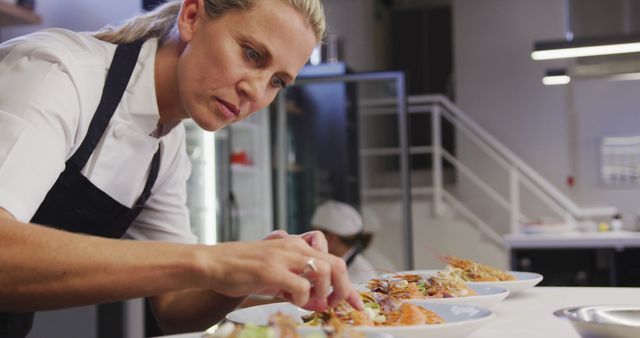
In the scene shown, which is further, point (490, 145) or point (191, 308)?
point (490, 145)

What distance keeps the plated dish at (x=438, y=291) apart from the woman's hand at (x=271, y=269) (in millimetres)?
303

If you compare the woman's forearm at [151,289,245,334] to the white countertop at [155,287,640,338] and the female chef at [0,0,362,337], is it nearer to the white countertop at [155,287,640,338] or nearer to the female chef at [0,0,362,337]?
the female chef at [0,0,362,337]

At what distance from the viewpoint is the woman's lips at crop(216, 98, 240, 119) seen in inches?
49.1

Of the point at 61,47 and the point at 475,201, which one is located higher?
the point at 61,47

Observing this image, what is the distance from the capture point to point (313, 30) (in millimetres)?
1287

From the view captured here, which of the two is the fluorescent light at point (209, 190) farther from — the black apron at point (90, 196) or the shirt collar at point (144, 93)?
the shirt collar at point (144, 93)

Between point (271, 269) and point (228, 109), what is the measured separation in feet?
1.83

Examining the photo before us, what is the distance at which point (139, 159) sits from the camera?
1.39 m

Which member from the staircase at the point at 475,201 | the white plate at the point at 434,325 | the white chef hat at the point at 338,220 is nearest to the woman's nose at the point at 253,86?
the white plate at the point at 434,325

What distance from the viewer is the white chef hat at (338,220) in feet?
15.1

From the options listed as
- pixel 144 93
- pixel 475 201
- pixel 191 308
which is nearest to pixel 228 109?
pixel 144 93

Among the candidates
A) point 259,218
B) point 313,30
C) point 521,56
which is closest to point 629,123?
point 521,56

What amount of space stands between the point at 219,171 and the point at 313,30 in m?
3.32

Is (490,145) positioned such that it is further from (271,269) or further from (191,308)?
(271,269)
